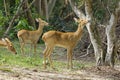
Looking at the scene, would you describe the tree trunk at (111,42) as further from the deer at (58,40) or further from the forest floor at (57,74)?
the deer at (58,40)

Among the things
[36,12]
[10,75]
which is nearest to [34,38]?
[10,75]

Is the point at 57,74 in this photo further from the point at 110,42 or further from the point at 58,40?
the point at 110,42

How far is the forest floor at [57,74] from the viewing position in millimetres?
8920

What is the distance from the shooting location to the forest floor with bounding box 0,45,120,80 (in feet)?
29.3

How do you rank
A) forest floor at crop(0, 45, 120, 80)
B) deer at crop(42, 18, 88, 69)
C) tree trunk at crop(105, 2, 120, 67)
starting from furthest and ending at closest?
tree trunk at crop(105, 2, 120, 67) < deer at crop(42, 18, 88, 69) < forest floor at crop(0, 45, 120, 80)

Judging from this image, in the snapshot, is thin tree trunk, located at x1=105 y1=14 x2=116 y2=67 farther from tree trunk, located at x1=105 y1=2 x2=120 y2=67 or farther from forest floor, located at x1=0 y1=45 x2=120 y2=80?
forest floor, located at x1=0 y1=45 x2=120 y2=80

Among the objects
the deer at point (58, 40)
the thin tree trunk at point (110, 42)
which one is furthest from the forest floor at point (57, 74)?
the deer at point (58, 40)

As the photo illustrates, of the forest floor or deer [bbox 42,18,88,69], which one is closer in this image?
the forest floor

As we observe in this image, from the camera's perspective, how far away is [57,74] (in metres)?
10.2

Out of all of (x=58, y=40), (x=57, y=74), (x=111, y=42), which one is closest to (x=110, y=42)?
(x=111, y=42)

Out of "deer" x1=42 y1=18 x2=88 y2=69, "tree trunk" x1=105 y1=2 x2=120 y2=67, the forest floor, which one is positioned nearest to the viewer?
the forest floor

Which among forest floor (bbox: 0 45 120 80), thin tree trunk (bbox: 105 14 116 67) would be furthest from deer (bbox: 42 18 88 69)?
thin tree trunk (bbox: 105 14 116 67)

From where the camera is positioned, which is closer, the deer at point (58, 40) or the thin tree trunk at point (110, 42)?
the deer at point (58, 40)

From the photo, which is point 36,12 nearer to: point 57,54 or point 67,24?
point 67,24
